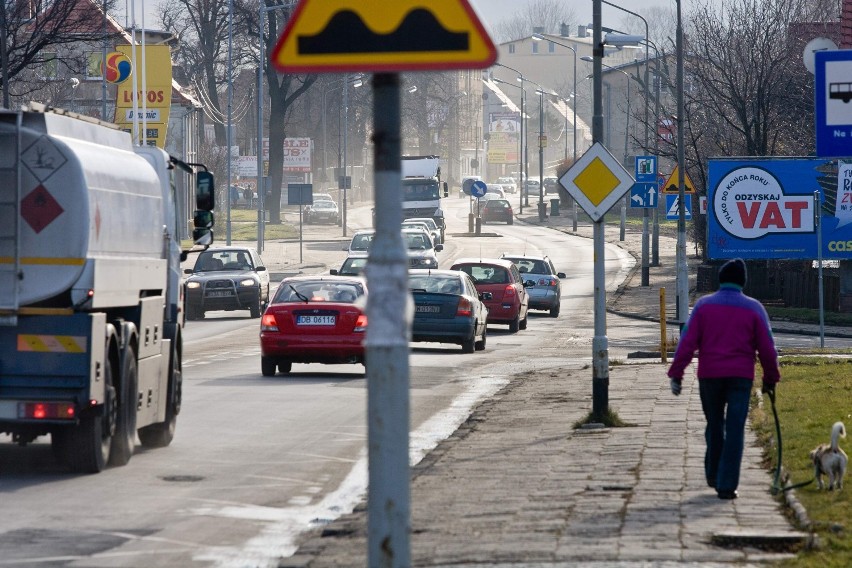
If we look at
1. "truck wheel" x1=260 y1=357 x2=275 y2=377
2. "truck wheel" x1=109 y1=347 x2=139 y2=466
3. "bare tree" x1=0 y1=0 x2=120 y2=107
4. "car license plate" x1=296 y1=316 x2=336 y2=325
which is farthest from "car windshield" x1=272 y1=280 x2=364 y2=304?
"bare tree" x1=0 y1=0 x2=120 y2=107

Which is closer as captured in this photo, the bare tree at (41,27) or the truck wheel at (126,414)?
the truck wheel at (126,414)

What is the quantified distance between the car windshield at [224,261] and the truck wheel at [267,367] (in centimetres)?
1543

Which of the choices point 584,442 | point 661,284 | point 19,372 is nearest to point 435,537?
point 19,372

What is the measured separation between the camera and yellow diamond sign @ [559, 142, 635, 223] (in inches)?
619

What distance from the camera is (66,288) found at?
1155cm

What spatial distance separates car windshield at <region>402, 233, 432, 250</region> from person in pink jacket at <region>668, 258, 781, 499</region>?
120 ft

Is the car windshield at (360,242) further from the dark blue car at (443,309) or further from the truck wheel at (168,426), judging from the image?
the truck wheel at (168,426)

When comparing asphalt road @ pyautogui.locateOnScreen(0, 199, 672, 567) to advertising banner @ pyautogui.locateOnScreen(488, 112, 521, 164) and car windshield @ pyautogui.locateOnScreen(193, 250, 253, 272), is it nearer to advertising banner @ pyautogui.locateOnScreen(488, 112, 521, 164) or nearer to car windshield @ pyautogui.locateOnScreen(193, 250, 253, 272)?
car windshield @ pyautogui.locateOnScreen(193, 250, 253, 272)

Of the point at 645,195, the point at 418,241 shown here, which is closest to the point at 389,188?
the point at 645,195

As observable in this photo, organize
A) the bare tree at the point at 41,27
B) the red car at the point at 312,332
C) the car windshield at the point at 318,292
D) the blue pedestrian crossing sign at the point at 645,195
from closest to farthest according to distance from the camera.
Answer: the red car at the point at 312,332
the car windshield at the point at 318,292
the bare tree at the point at 41,27
the blue pedestrian crossing sign at the point at 645,195

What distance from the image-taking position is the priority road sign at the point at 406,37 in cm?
463

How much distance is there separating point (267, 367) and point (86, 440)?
10.1 meters

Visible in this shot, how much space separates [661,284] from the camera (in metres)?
52.2

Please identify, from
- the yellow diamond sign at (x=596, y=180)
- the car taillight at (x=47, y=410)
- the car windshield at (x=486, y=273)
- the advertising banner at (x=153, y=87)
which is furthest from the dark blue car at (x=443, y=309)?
the advertising banner at (x=153, y=87)
